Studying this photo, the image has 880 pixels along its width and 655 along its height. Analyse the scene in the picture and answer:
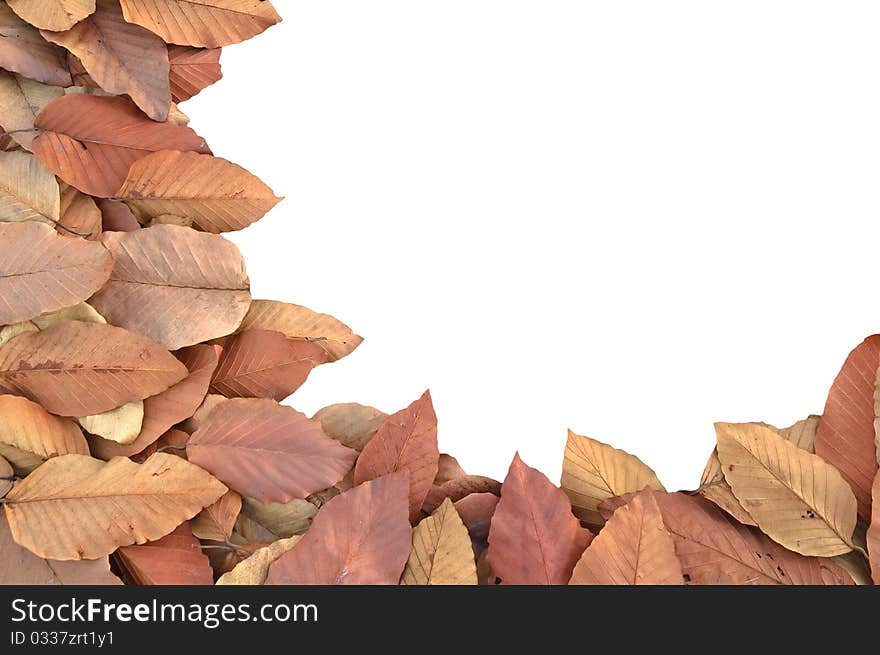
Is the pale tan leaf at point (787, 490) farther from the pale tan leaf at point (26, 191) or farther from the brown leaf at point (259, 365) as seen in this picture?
the pale tan leaf at point (26, 191)

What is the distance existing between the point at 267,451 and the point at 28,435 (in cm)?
13

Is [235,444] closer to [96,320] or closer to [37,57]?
[96,320]

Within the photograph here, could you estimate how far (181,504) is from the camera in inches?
19.8

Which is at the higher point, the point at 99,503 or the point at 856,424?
the point at 856,424

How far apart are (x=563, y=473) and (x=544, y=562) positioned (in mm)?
65

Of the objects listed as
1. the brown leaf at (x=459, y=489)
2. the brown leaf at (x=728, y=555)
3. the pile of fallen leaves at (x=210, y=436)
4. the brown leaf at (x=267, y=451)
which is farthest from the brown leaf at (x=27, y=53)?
the brown leaf at (x=728, y=555)

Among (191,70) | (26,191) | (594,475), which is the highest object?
(191,70)

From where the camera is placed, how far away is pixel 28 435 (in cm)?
51

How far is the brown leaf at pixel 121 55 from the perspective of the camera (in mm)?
557

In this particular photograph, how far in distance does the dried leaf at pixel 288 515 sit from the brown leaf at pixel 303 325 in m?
0.10

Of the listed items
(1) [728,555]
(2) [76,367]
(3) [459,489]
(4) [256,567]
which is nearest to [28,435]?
(2) [76,367]

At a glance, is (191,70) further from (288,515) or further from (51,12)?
(288,515)
